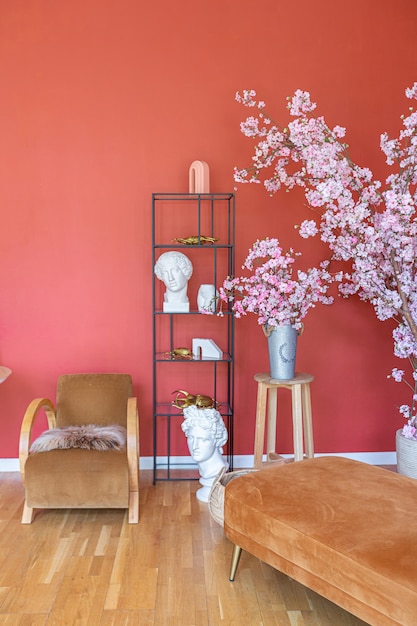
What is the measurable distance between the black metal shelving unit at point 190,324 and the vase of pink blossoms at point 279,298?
0.52m

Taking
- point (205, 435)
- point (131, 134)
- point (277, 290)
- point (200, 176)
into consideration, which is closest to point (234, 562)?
point (205, 435)

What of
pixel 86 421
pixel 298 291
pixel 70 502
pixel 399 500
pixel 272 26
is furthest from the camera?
pixel 272 26

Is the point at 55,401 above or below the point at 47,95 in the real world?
below

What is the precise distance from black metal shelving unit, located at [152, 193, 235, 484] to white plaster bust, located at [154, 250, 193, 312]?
20cm

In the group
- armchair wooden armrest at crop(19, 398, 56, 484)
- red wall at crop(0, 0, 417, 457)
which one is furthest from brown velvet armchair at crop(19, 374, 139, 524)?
red wall at crop(0, 0, 417, 457)

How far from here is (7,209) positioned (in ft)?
13.2

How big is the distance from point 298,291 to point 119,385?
50.9 inches

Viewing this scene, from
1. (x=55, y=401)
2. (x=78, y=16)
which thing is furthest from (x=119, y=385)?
(x=78, y=16)

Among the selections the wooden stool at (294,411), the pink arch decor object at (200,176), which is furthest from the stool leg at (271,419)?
the pink arch decor object at (200,176)

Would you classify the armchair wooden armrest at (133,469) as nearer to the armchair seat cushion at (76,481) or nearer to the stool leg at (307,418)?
the armchair seat cushion at (76,481)

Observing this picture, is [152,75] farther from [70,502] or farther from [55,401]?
[70,502]

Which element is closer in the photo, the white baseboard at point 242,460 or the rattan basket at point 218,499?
the rattan basket at point 218,499

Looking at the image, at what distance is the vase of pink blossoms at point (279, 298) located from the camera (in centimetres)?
339

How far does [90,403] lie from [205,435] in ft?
2.61
